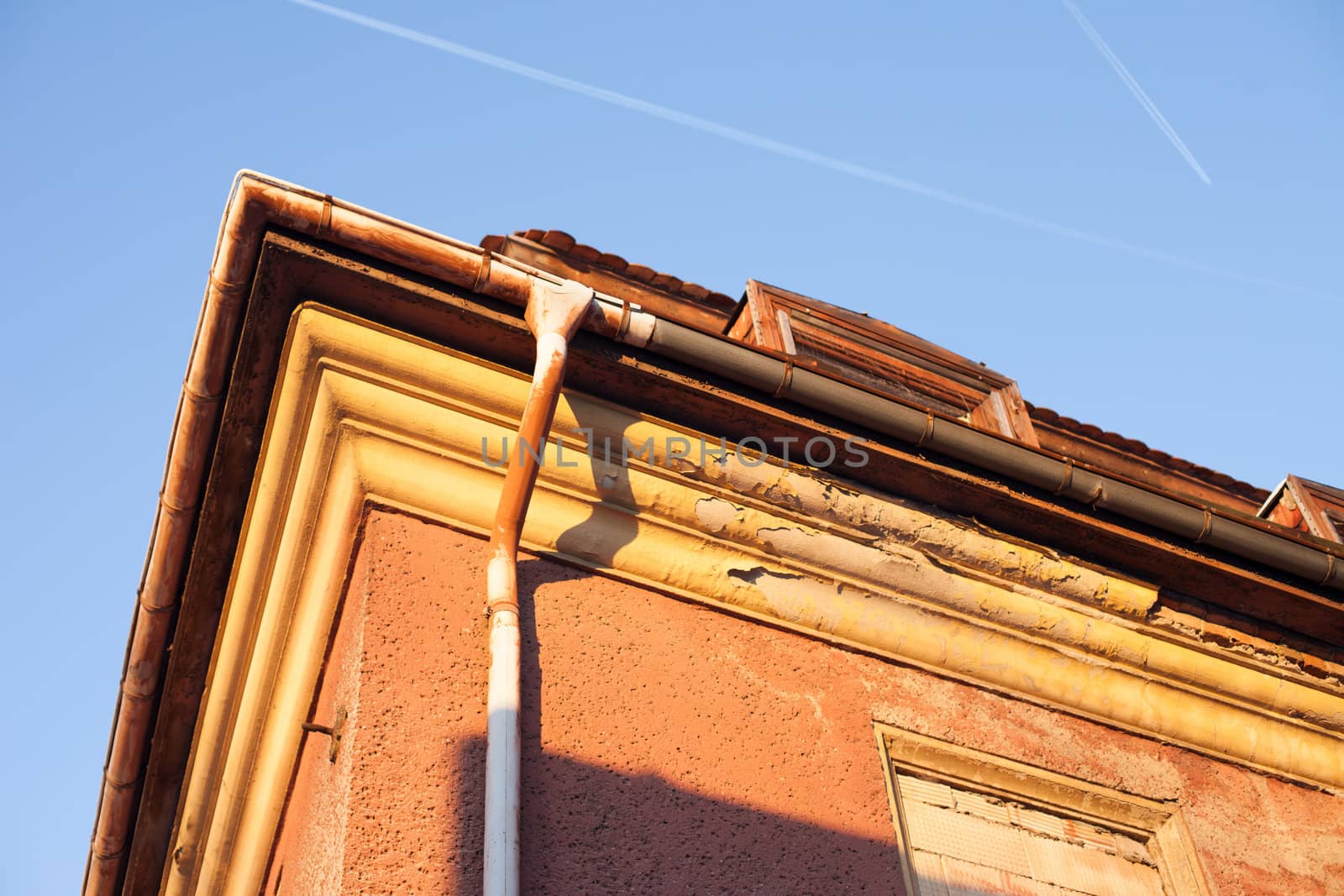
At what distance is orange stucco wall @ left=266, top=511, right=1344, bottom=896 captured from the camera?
2725 millimetres

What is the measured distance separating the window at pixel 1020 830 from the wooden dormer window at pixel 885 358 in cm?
187

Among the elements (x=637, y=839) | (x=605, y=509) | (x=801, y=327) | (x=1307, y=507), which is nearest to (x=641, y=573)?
(x=605, y=509)

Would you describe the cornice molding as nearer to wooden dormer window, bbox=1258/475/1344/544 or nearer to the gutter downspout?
the gutter downspout

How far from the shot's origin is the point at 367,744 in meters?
2.75

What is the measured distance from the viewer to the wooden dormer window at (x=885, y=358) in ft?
17.1

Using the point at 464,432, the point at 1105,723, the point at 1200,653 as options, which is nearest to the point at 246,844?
the point at 464,432

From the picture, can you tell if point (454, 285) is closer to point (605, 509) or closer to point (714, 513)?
point (605, 509)

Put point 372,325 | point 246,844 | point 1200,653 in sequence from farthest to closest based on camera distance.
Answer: point 1200,653 < point 246,844 < point 372,325

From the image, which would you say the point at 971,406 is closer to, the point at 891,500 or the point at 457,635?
the point at 891,500

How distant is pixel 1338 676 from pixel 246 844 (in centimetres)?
366

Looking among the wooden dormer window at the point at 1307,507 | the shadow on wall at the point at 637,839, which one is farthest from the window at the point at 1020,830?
the wooden dormer window at the point at 1307,507

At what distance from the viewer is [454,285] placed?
3373 mm

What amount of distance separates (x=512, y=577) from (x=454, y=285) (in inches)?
33.1

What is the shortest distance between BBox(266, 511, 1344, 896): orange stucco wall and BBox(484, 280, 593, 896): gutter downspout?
0.32ft
